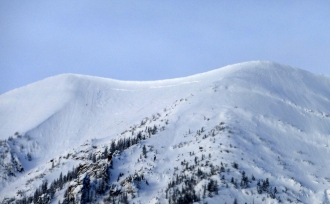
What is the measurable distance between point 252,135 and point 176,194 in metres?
58.2

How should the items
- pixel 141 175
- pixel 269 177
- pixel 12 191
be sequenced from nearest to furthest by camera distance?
pixel 269 177 → pixel 141 175 → pixel 12 191

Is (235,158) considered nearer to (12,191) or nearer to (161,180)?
(161,180)

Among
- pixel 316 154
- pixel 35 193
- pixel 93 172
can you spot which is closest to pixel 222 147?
pixel 316 154

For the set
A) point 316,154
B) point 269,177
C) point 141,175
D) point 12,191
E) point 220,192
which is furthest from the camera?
point 12,191

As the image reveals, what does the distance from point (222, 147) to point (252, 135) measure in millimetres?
21507

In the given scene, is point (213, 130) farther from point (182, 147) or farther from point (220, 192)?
point (220, 192)

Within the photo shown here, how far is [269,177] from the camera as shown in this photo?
527ft

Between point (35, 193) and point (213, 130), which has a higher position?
point (213, 130)

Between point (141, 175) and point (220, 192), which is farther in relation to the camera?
point (141, 175)

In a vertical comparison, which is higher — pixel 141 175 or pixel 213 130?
pixel 213 130

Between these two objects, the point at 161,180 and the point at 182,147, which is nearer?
the point at 161,180

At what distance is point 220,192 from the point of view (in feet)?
492

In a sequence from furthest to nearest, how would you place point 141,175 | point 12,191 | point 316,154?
point 12,191
point 316,154
point 141,175

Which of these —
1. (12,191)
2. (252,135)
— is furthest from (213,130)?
(12,191)
